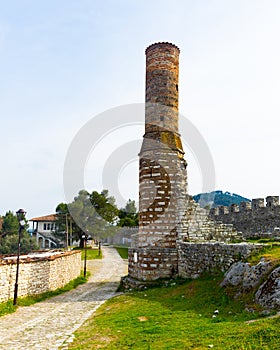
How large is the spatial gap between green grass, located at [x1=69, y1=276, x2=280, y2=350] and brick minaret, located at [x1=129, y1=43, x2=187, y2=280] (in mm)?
3469

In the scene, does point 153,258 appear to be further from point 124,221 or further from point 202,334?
point 124,221

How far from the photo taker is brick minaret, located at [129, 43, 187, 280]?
1617 cm

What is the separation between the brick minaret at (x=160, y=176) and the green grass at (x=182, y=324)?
11.4ft

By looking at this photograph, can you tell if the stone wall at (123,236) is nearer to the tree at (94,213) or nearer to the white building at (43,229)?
the tree at (94,213)

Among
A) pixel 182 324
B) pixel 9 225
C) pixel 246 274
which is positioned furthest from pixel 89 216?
pixel 182 324

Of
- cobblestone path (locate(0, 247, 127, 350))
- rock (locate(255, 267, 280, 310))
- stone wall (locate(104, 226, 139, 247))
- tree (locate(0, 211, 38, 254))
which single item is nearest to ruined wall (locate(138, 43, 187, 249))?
cobblestone path (locate(0, 247, 127, 350))

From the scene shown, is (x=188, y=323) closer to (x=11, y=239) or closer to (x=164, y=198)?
(x=164, y=198)

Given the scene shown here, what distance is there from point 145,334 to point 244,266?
403 centimetres

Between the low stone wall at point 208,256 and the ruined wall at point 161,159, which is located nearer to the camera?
the low stone wall at point 208,256

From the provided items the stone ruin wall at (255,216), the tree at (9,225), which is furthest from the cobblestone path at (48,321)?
the tree at (9,225)

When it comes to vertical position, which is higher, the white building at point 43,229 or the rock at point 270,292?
the white building at point 43,229

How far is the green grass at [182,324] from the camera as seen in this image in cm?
621

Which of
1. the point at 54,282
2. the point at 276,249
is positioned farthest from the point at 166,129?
the point at 54,282

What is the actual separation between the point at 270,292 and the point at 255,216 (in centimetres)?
1339
